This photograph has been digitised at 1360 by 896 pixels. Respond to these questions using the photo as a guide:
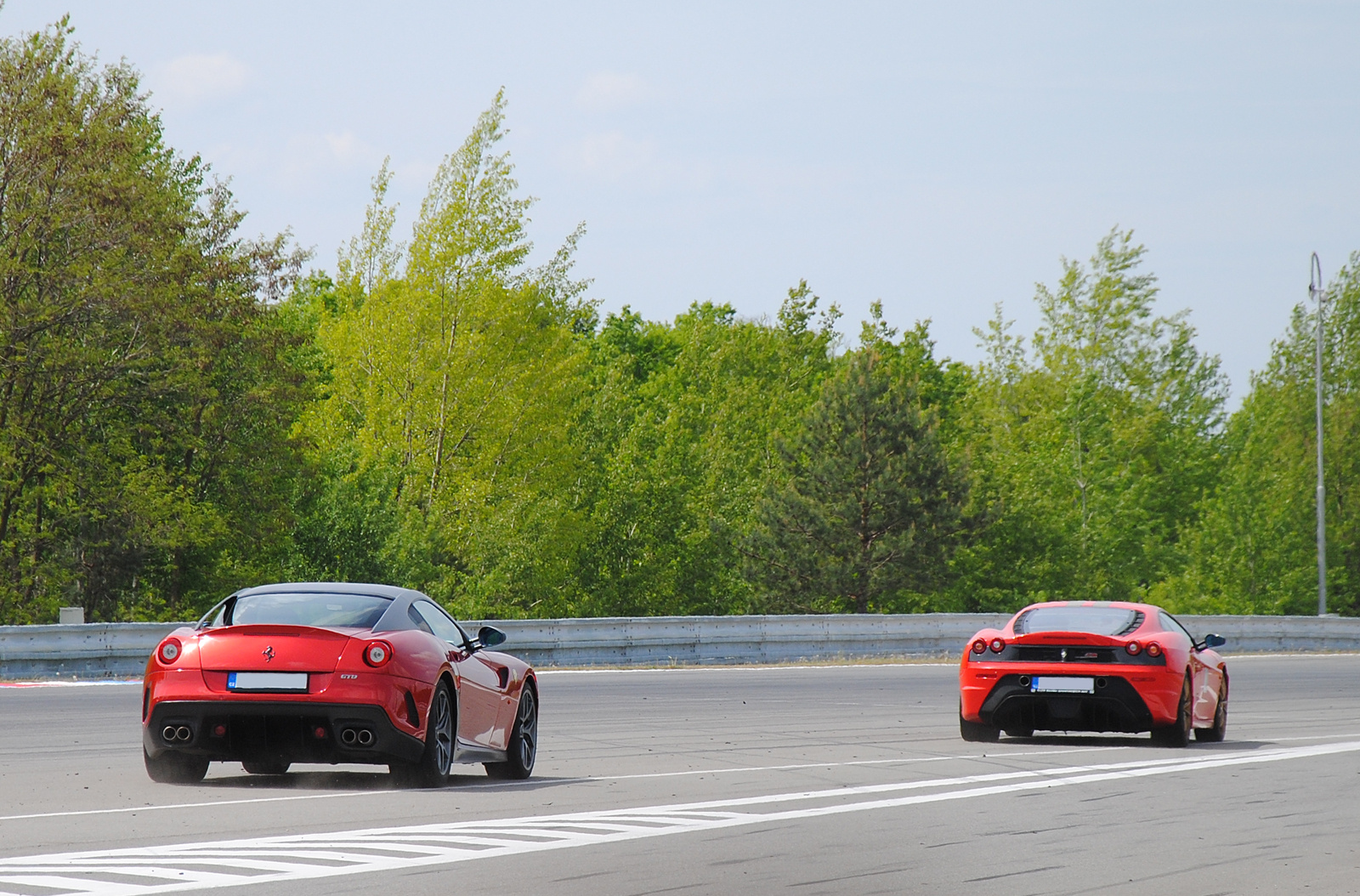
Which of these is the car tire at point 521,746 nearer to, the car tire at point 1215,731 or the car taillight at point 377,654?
the car taillight at point 377,654

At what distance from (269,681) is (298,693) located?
0.18m

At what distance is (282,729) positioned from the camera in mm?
10320

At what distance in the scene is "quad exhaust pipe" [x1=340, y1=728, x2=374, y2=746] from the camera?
10.3 meters

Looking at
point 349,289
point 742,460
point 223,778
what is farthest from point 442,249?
point 223,778

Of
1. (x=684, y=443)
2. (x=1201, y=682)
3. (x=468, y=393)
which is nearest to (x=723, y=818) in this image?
(x=1201, y=682)

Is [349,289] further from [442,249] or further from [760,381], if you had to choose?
[760,381]

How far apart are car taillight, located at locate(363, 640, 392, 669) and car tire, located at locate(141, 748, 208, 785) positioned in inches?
54.1

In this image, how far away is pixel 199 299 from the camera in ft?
137

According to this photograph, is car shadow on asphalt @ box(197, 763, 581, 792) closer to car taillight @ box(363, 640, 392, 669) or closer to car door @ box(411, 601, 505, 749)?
car door @ box(411, 601, 505, 749)

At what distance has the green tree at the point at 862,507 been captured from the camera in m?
58.8

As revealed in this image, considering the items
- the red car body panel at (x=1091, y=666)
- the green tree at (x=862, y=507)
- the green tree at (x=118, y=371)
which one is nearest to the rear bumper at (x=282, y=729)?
the red car body panel at (x=1091, y=666)

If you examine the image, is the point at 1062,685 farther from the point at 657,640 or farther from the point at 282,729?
the point at 657,640

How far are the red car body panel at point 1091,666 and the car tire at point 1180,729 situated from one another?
0.24 feet

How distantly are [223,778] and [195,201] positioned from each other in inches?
1484
